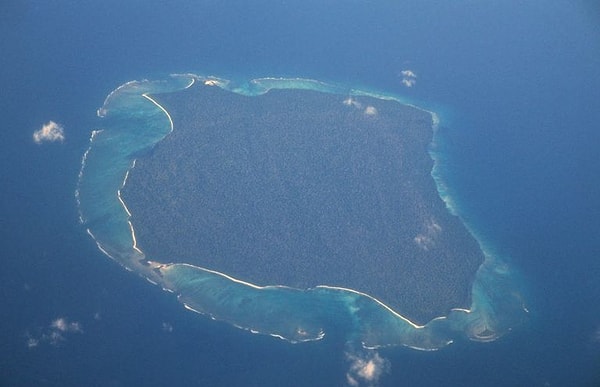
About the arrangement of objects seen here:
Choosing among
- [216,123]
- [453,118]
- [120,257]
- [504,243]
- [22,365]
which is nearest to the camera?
[22,365]

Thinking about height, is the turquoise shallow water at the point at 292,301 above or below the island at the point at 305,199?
below

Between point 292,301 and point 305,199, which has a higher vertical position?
point 305,199

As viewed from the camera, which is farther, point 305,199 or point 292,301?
point 305,199

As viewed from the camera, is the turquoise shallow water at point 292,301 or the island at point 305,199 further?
the island at point 305,199

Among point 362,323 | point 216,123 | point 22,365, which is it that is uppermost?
point 216,123

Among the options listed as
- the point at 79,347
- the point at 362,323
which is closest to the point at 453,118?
the point at 362,323

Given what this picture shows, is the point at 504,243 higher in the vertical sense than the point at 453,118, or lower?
lower

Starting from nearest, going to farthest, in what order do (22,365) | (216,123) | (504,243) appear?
1. (22,365)
2. (504,243)
3. (216,123)

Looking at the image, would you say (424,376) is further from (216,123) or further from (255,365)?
(216,123)
